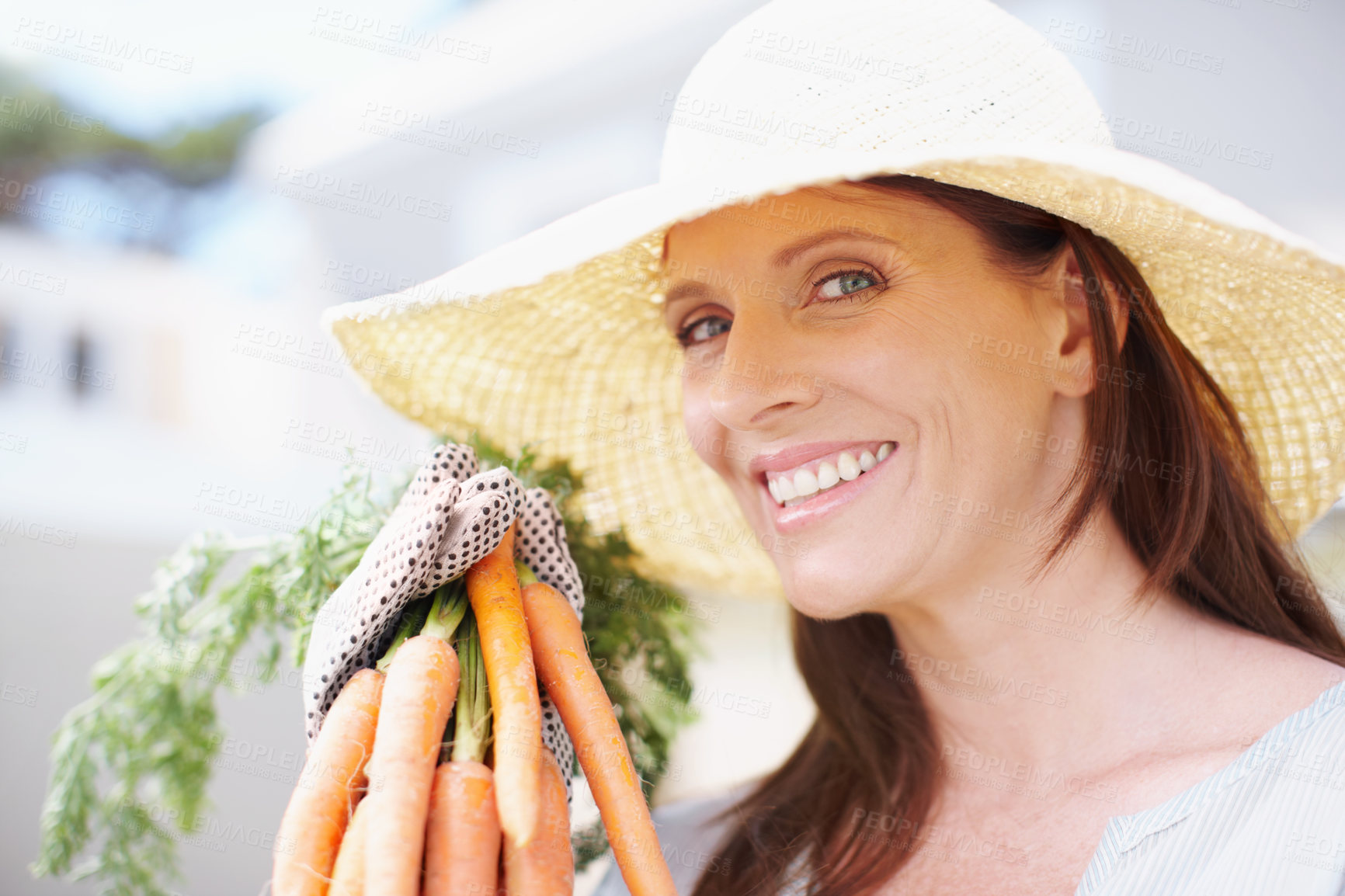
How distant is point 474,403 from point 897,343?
641mm

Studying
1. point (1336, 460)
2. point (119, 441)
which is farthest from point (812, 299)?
point (119, 441)

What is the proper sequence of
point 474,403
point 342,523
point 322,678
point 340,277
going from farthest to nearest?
1. point 340,277
2. point 474,403
3. point 342,523
4. point 322,678

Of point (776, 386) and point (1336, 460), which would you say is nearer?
point (776, 386)

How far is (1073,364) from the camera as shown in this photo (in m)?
0.95

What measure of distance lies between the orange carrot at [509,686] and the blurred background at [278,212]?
0.51 metres

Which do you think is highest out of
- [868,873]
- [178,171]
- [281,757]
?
[178,171]

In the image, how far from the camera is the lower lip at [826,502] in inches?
35.2

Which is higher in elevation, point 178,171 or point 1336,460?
point 178,171

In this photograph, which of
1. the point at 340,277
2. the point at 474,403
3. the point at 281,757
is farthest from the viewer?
the point at 340,277

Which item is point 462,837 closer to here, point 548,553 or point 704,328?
point 548,553

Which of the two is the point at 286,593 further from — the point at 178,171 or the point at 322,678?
the point at 178,171

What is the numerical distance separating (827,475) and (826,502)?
0.03m

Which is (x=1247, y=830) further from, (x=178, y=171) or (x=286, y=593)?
(x=178, y=171)

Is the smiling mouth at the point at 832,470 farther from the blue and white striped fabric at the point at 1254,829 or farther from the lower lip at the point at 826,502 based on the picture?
the blue and white striped fabric at the point at 1254,829
